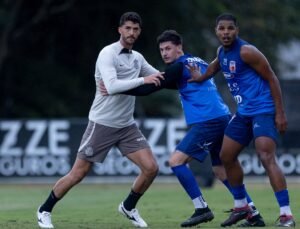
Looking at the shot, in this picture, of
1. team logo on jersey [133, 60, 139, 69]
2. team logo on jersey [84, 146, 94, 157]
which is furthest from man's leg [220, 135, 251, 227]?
team logo on jersey [84, 146, 94, 157]

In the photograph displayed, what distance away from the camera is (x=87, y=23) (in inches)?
1372

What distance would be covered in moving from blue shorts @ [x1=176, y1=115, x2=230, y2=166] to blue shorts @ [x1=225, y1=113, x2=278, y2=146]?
13.3 inches

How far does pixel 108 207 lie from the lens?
1698cm

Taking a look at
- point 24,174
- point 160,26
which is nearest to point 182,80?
point 24,174

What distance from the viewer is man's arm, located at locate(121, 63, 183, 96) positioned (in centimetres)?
1230

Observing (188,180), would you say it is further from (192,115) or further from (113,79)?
(113,79)

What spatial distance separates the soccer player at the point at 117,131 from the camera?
1255cm

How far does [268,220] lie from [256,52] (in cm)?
260

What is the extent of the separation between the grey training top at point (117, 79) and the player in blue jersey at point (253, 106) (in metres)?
1.09

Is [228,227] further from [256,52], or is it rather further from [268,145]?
[256,52]

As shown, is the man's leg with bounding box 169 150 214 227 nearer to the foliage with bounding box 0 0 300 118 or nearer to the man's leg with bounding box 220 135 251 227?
the man's leg with bounding box 220 135 251 227

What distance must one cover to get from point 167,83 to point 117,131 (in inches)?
34.0

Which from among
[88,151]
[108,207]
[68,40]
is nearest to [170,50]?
[88,151]

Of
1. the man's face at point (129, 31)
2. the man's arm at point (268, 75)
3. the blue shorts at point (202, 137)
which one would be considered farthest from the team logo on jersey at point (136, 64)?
the man's arm at point (268, 75)
